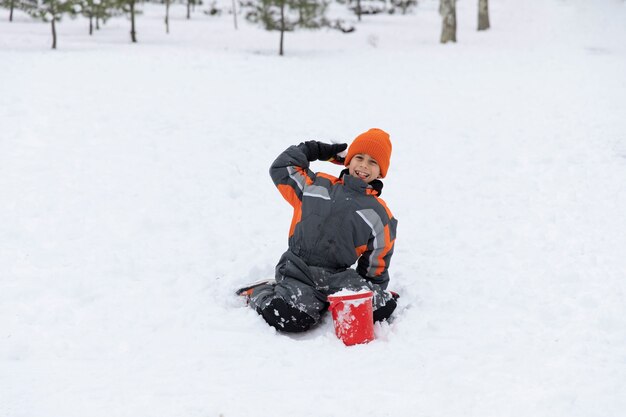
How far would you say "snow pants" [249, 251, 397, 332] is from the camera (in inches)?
149

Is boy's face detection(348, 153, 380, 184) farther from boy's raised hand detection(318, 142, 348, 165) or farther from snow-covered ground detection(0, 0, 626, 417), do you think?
snow-covered ground detection(0, 0, 626, 417)

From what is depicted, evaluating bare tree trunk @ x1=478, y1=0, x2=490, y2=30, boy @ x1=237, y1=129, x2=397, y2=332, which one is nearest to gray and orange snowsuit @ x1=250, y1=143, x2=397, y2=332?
boy @ x1=237, y1=129, x2=397, y2=332

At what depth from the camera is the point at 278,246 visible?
5.31m

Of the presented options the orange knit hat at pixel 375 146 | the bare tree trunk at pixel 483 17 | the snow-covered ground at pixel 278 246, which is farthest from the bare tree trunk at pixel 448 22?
the orange knit hat at pixel 375 146

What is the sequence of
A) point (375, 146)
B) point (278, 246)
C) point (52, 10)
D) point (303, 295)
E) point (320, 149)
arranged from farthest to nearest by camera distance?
1. point (52, 10)
2. point (278, 246)
3. point (320, 149)
4. point (375, 146)
5. point (303, 295)

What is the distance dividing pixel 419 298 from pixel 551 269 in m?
1.30

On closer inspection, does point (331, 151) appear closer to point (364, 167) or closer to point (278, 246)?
point (364, 167)

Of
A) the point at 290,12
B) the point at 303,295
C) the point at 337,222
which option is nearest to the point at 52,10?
the point at 290,12

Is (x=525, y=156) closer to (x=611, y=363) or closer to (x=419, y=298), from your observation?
(x=419, y=298)

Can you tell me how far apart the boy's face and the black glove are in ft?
0.90

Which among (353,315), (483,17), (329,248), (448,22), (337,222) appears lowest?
(353,315)

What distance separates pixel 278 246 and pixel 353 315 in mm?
1865

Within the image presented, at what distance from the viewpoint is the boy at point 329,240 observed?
3.88 meters

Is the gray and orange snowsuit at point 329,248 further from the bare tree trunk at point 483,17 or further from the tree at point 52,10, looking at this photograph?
the bare tree trunk at point 483,17
